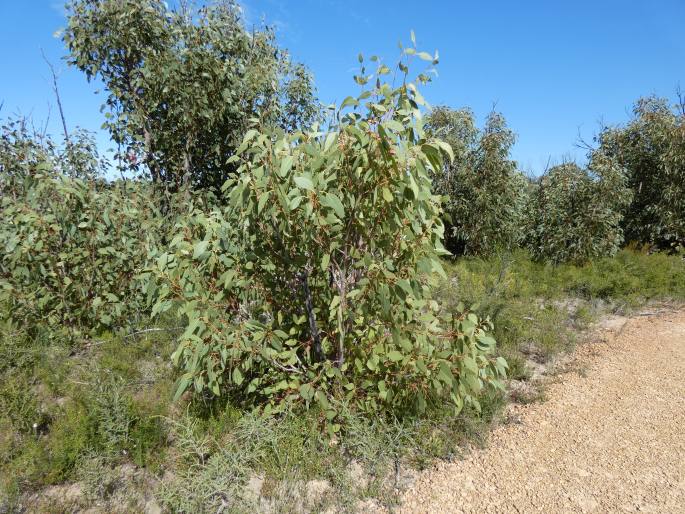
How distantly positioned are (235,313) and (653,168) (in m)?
8.99

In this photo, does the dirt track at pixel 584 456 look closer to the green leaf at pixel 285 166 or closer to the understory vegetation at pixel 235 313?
the understory vegetation at pixel 235 313

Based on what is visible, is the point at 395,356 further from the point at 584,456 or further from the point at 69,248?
the point at 69,248

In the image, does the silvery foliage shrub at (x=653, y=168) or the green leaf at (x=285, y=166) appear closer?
the green leaf at (x=285, y=166)

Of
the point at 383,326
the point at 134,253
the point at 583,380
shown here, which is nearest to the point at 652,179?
the point at 583,380

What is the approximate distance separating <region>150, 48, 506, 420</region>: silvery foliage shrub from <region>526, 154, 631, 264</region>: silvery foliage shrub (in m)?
5.20

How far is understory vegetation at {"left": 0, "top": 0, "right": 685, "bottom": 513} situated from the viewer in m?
2.05

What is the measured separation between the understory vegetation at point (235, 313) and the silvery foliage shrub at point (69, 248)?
0.02 meters

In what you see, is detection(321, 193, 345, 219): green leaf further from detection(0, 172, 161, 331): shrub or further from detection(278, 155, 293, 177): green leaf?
detection(0, 172, 161, 331): shrub

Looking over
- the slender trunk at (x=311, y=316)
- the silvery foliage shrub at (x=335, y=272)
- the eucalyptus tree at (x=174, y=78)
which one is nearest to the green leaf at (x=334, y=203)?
the silvery foliage shrub at (x=335, y=272)

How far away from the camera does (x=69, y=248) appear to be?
3.68 metres

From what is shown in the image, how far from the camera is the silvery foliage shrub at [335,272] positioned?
1.92m

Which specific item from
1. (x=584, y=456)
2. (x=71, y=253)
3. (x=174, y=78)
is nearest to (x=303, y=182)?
(x=584, y=456)

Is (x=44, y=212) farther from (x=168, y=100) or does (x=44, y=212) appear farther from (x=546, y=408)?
(x=546, y=408)

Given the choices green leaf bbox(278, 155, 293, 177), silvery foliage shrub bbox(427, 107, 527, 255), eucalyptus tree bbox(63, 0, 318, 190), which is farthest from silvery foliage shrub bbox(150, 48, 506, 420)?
silvery foliage shrub bbox(427, 107, 527, 255)
